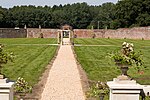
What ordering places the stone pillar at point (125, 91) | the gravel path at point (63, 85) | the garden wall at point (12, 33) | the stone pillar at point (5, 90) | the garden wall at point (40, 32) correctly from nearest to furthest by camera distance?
the stone pillar at point (125, 91)
the stone pillar at point (5, 90)
the gravel path at point (63, 85)
the garden wall at point (12, 33)
the garden wall at point (40, 32)

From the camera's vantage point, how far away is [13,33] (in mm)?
69750

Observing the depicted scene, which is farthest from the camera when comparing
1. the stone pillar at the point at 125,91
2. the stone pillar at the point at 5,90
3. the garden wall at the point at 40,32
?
the garden wall at the point at 40,32

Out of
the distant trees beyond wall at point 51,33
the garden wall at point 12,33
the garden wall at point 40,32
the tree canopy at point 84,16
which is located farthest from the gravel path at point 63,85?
the garden wall at point 40,32

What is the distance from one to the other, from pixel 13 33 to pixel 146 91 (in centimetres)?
6469

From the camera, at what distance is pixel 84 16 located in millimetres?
99875

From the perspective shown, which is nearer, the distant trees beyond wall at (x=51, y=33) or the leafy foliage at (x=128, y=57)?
the leafy foliage at (x=128, y=57)

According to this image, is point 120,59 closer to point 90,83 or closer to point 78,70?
point 90,83

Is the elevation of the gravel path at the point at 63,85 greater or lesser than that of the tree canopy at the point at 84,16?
lesser

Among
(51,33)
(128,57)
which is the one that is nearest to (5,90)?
(128,57)

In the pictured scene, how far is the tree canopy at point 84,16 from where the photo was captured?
6962 centimetres

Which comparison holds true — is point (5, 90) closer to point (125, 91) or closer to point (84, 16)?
point (125, 91)

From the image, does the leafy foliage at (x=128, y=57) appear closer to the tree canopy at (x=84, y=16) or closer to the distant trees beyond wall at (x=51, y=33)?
the distant trees beyond wall at (x=51, y=33)

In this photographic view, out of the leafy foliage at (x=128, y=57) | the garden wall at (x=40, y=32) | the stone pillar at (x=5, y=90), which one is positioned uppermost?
the leafy foliage at (x=128, y=57)

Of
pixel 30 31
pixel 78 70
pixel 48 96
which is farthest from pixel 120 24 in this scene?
pixel 48 96
